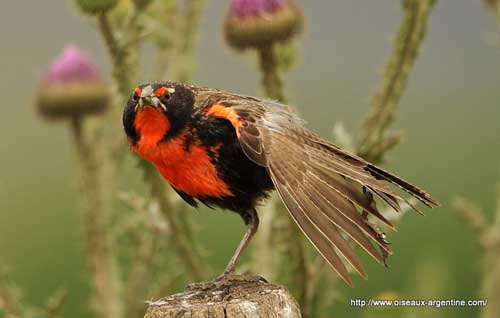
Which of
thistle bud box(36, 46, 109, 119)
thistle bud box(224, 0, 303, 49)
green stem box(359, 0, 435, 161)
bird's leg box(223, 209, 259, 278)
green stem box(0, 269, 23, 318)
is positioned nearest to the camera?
bird's leg box(223, 209, 259, 278)

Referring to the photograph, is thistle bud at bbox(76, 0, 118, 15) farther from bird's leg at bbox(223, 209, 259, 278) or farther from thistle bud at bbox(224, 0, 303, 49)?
bird's leg at bbox(223, 209, 259, 278)

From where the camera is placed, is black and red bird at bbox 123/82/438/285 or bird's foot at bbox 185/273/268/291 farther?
bird's foot at bbox 185/273/268/291

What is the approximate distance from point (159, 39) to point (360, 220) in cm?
343

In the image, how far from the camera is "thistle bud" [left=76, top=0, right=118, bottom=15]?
581 centimetres

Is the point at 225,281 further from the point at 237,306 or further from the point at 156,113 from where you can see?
the point at 156,113

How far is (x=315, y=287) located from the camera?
636cm

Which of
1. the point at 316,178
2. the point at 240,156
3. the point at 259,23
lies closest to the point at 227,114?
the point at 240,156

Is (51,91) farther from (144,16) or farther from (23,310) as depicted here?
(23,310)

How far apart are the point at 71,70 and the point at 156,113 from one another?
285 centimetres

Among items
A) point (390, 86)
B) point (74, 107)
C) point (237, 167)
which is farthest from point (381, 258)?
point (74, 107)

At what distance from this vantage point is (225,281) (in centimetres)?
452

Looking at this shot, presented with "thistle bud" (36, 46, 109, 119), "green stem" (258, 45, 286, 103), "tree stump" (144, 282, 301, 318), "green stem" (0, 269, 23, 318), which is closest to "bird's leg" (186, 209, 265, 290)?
"tree stump" (144, 282, 301, 318)

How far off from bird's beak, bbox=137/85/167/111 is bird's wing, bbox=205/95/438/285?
0.21m

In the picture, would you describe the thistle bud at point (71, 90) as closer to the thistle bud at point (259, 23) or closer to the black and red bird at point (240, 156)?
the thistle bud at point (259, 23)
